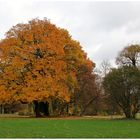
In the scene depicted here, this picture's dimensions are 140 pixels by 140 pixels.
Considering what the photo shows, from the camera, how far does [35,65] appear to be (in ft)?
198

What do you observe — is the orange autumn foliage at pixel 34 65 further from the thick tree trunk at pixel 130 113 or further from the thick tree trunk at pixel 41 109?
the thick tree trunk at pixel 130 113

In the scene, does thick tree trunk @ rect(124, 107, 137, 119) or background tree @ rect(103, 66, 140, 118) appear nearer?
background tree @ rect(103, 66, 140, 118)

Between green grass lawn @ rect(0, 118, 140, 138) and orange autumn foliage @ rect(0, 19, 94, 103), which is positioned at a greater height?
orange autumn foliage @ rect(0, 19, 94, 103)

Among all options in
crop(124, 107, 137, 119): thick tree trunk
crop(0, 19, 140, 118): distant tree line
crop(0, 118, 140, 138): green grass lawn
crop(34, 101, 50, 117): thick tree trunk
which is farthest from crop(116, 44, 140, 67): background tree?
crop(0, 118, 140, 138): green grass lawn

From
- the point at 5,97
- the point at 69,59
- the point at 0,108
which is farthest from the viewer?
the point at 0,108

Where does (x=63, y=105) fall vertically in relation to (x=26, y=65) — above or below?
below

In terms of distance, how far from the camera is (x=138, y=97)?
54375mm

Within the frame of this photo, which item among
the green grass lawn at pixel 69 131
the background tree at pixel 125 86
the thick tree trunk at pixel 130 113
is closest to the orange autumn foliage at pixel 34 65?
the background tree at pixel 125 86

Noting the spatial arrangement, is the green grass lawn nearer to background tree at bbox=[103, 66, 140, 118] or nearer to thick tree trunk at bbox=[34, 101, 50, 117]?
background tree at bbox=[103, 66, 140, 118]

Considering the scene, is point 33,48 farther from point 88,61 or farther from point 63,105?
point 63,105

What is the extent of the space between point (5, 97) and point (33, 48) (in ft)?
26.5

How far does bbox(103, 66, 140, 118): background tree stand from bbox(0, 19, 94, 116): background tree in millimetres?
8208

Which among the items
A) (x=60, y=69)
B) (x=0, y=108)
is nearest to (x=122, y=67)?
(x=60, y=69)

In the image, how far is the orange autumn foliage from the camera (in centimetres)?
5944
